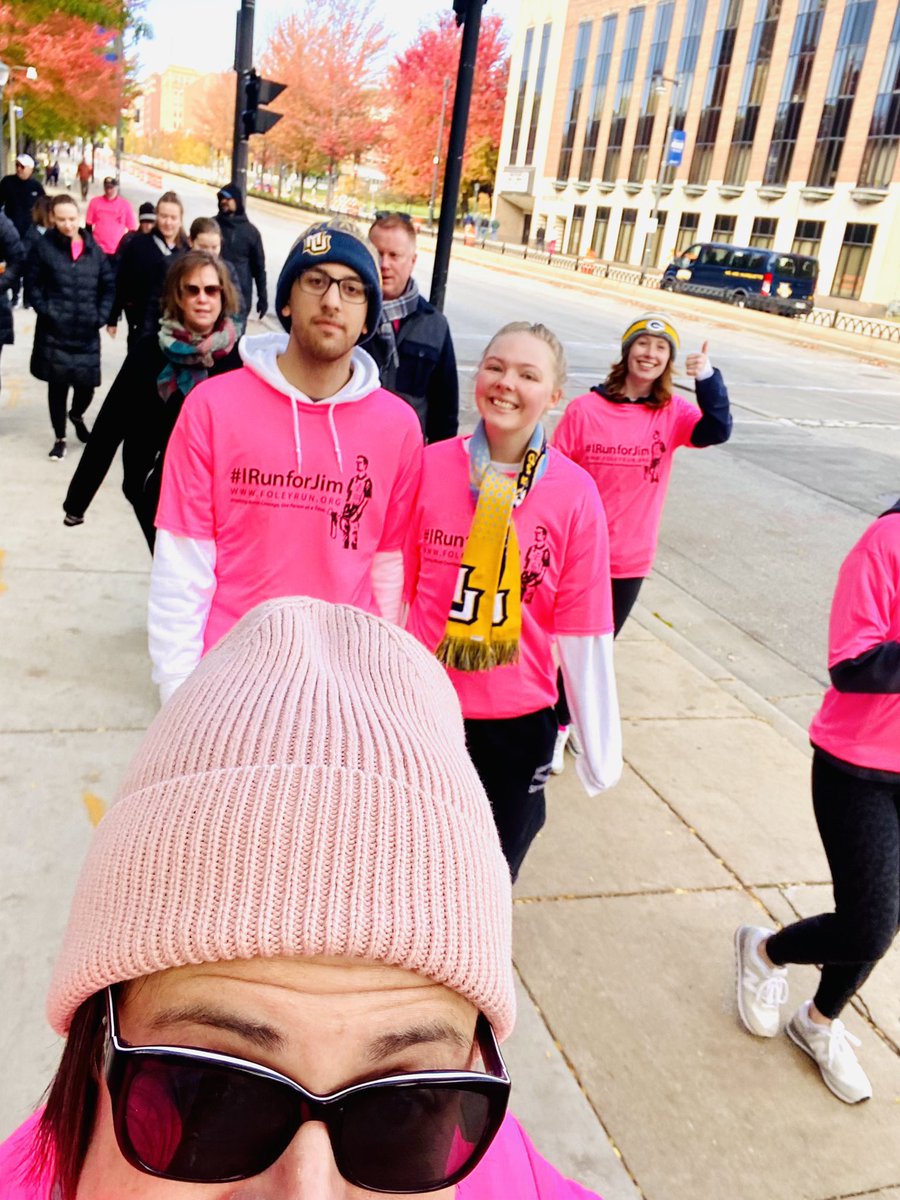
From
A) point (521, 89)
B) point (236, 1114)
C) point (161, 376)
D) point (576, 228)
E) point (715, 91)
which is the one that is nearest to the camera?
point (236, 1114)

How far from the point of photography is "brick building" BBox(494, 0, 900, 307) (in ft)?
135

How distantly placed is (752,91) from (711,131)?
9.98 feet

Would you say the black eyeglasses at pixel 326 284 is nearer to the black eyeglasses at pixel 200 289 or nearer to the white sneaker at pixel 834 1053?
the black eyeglasses at pixel 200 289

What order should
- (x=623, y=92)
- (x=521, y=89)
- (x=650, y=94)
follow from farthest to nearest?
(x=521, y=89) < (x=623, y=92) < (x=650, y=94)

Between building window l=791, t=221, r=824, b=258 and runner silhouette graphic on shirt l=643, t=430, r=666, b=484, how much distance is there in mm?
44819

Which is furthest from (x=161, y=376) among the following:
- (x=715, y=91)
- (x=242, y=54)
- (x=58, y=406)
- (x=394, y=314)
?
(x=715, y=91)

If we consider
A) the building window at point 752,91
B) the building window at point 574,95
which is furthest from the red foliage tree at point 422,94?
the building window at point 752,91

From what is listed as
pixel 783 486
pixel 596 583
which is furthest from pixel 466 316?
pixel 596 583

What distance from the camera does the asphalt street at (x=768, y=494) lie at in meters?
6.46

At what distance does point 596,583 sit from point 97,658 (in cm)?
294

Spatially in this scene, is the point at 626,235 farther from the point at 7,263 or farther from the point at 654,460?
the point at 654,460

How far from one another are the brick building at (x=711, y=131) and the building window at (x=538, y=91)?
136mm

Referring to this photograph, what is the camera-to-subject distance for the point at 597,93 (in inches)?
2298

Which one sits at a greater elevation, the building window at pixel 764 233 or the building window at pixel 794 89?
the building window at pixel 794 89
